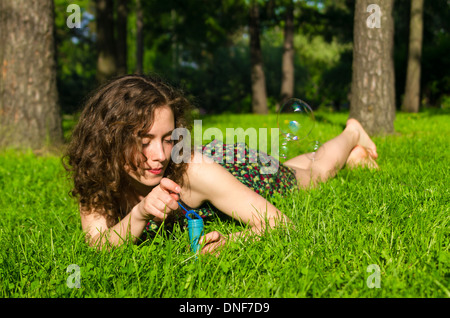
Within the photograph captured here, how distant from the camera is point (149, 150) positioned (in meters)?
2.35

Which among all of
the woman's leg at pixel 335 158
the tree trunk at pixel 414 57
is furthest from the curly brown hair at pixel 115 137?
the tree trunk at pixel 414 57

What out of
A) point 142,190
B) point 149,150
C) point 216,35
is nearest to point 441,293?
point 149,150

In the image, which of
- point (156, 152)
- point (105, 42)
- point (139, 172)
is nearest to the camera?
point (156, 152)

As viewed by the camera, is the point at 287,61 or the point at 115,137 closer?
the point at 115,137

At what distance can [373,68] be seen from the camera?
6.04 m

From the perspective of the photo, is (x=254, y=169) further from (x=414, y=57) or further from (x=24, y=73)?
(x=414, y=57)

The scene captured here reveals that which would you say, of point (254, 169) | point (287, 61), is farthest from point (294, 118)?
point (287, 61)

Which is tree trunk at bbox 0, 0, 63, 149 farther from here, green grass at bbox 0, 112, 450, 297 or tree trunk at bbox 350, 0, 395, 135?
tree trunk at bbox 350, 0, 395, 135

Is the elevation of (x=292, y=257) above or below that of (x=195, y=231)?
below

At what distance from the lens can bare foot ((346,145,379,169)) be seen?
410 cm

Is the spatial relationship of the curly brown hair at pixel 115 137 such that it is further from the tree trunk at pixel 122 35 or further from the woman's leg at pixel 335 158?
the tree trunk at pixel 122 35

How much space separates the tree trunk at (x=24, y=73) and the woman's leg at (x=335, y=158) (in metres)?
3.37

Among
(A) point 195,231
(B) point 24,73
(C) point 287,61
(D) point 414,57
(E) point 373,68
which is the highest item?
(C) point 287,61

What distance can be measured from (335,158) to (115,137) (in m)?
2.23
